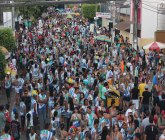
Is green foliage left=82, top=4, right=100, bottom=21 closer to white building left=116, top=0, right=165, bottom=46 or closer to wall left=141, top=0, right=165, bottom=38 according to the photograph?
white building left=116, top=0, right=165, bottom=46

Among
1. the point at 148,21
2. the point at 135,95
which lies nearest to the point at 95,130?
the point at 135,95

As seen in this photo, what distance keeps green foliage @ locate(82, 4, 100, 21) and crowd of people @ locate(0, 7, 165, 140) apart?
42.9 metres

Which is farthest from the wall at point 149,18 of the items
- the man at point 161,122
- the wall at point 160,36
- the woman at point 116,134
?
the woman at point 116,134

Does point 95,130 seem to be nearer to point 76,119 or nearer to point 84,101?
point 76,119

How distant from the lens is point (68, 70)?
74.1ft

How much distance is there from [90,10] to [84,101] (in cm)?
5737

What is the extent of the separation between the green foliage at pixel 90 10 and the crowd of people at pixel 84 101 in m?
42.9

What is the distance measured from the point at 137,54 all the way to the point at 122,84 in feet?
28.3

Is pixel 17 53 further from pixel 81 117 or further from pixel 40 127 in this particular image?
pixel 81 117

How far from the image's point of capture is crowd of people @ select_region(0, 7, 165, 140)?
13109 millimetres

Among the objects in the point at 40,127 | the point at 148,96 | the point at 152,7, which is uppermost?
the point at 152,7

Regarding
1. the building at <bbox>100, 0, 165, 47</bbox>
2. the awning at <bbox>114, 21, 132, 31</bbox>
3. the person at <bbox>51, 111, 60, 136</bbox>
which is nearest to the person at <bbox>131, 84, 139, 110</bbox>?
the person at <bbox>51, 111, 60, 136</bbox>

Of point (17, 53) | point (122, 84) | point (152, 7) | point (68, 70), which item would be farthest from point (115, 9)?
point (122, 84)

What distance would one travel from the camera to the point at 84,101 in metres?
15.4
